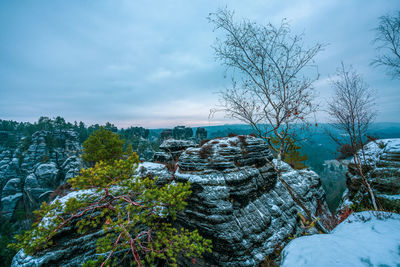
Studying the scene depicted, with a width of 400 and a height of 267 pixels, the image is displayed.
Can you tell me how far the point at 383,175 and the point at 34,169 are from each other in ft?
310

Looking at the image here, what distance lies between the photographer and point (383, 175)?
10.3 m

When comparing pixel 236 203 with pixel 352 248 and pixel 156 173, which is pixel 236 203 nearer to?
pixel 352 248

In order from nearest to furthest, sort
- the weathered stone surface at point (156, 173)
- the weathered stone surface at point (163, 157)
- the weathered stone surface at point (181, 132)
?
the weathered stone surface at point (156, 173), the weathered stone surface at point (163, 157), the weathered stone surface at point (181, 132)

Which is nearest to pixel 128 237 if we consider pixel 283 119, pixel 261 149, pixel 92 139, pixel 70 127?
pixel 283 119

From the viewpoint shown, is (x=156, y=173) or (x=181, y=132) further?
(x=181, y=132)

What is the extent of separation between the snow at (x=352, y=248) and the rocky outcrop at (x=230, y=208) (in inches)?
111

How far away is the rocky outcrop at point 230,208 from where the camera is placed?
6.42 metres

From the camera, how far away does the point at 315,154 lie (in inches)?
7047

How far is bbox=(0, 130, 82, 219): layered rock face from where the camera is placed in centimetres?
5087

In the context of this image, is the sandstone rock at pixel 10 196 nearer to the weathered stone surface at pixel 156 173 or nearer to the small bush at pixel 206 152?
the weathered stone surface at pixel 156 173

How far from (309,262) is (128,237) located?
5.14 m

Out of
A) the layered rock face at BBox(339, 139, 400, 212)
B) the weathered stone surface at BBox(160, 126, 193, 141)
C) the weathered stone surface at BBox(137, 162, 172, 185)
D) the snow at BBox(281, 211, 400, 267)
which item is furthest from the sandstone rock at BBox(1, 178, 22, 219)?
the layered rock face at BBox(339, 139, 400, 212)

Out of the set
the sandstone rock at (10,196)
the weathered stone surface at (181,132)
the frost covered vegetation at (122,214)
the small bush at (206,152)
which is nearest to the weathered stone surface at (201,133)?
the weathered stone surface at (181,132)

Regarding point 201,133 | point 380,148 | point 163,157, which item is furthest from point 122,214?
point 201,133
